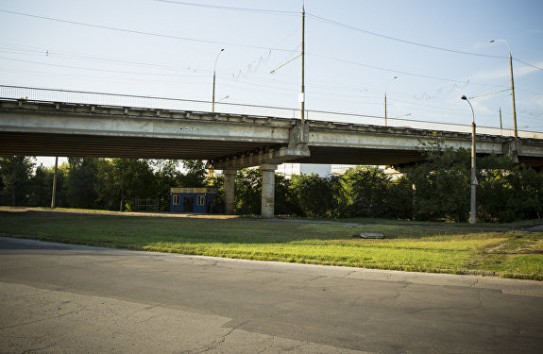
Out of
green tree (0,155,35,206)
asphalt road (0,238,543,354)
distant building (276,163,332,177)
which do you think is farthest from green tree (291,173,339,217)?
distant building (276,163,332,177)

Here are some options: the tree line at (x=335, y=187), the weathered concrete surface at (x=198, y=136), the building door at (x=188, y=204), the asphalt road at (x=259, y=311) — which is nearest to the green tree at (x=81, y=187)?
the tree line at (x=335, y=187)

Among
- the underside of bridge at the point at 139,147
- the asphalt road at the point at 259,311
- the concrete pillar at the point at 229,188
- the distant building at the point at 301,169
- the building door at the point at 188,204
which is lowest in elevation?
the asphalt road at the point at 259,311

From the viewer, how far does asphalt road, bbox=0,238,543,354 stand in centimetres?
507

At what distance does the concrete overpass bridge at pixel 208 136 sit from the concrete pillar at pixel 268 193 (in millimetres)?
100

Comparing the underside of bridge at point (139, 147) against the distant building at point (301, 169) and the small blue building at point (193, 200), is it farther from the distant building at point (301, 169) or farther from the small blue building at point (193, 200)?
the distant building at point (301, 169)

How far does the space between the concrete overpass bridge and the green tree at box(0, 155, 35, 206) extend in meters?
38.4

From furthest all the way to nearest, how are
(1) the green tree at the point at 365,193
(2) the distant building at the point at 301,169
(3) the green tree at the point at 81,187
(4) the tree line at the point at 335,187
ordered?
(2) the distant building at the point at 301,169, (3) the green tree at the point at 81,187, (1) the green tree at the point at 365,193, (4) the tree line at the point at 335,187

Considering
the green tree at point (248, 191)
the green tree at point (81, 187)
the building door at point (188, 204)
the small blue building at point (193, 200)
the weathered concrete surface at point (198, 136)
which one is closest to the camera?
the weathered concrete surface at point (198, 136)

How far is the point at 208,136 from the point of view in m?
32.7

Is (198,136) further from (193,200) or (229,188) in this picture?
(193,200)

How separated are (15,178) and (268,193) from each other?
60.7m

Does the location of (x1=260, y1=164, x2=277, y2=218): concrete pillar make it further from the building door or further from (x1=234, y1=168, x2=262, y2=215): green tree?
the building door

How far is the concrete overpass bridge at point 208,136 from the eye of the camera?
28.8m

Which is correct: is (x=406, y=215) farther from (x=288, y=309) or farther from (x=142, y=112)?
(x=288, y=309)
